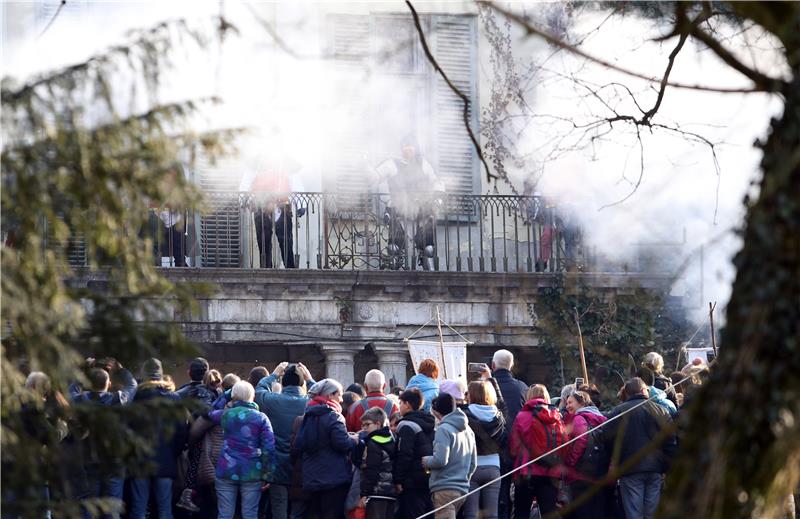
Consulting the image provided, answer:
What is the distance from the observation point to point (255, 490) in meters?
10.1

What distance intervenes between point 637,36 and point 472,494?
3.48 m

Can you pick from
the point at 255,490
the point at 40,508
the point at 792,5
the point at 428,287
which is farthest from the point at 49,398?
the point at 428,287

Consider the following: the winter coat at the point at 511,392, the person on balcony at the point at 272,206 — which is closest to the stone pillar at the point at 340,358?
the person on balcony at the point at 272,206

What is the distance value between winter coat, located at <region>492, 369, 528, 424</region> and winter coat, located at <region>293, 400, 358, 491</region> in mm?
1684

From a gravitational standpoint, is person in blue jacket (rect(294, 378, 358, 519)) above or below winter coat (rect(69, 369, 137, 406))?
below

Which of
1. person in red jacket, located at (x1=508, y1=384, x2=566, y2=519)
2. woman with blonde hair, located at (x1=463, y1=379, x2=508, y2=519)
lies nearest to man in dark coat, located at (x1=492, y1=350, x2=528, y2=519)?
person in red jacket, located at (x1=508, y1=384, x2=566, y2=519)

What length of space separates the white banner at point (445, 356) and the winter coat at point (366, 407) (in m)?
2.61

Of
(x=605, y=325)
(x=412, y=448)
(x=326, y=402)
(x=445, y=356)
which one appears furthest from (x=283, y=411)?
(x=605, y=325)

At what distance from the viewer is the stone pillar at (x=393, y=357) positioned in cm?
1595

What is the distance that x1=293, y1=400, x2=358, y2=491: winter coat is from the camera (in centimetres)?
982

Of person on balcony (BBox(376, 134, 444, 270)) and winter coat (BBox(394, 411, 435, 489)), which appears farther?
person on balcony (BBox(376, 134, 444, 270))

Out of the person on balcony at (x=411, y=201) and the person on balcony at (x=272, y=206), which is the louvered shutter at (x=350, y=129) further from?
the person on balcony at (x=272, y=206)

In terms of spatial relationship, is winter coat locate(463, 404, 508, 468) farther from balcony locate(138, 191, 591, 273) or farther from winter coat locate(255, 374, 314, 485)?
balcony locate(138, 191, 591, 273)

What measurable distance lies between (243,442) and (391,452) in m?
1.04
